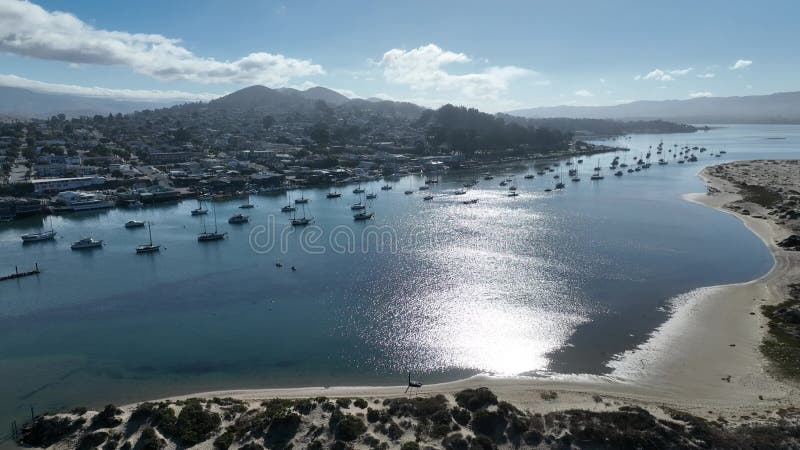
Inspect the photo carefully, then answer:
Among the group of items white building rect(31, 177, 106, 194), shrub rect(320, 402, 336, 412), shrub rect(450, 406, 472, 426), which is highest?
white building rect(31, 177, 106, 194)

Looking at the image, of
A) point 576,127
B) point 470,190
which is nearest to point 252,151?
point 470,190

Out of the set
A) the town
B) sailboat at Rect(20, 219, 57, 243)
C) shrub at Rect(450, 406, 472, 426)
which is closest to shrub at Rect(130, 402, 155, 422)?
shrub at Rect(450, 406, 472, 426)

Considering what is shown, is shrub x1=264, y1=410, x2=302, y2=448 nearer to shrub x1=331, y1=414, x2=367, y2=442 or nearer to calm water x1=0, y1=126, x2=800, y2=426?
shrub x1=331, y1=414, x2=367, y2=442

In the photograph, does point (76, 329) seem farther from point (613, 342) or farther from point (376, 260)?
point (613, 342)

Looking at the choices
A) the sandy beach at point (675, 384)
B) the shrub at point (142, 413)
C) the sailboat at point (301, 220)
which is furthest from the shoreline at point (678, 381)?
the sailboat at point (301, 220)

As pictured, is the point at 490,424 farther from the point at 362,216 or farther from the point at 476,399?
the point at 362,216

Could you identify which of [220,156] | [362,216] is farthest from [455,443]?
[220,156]
